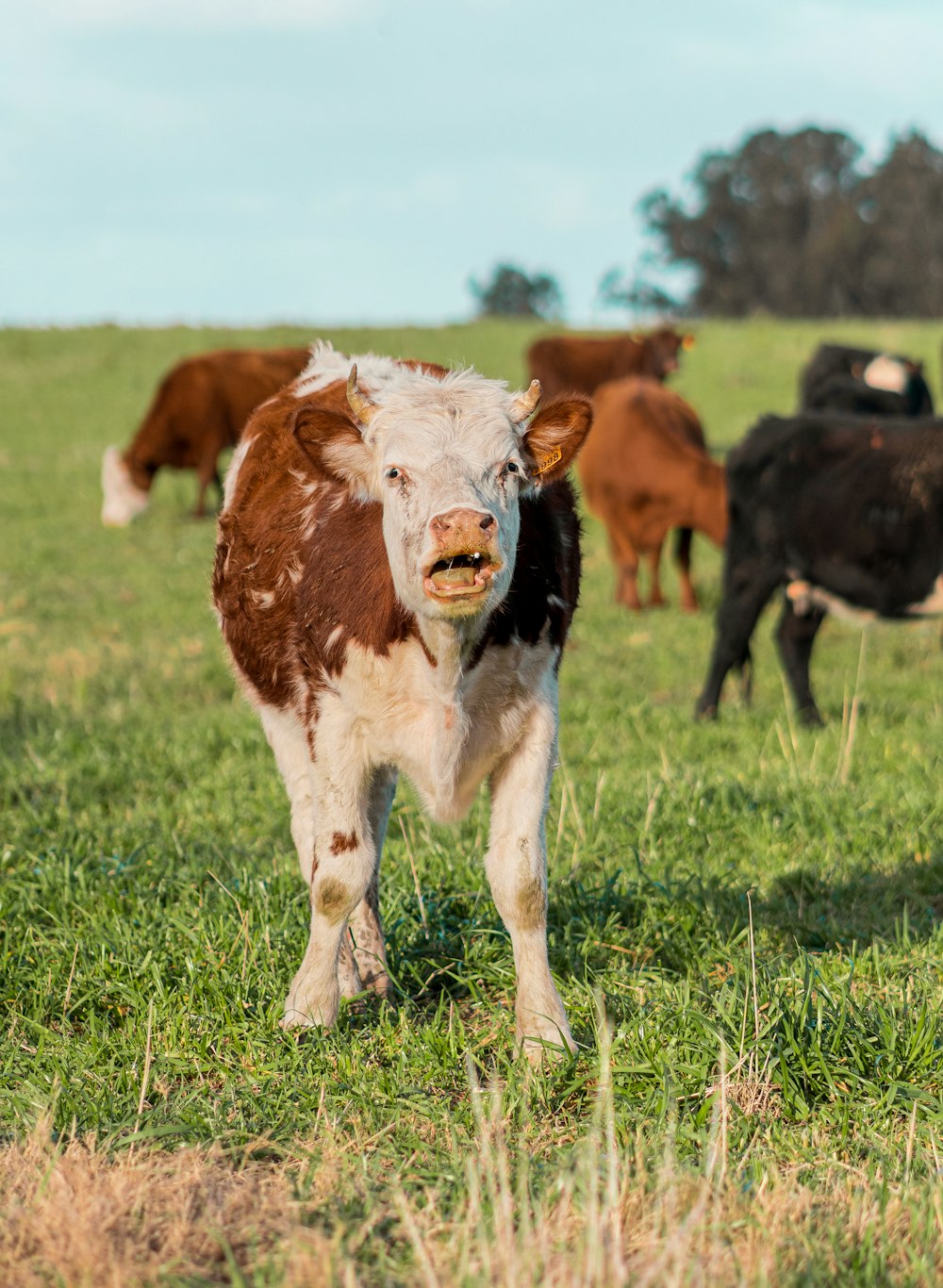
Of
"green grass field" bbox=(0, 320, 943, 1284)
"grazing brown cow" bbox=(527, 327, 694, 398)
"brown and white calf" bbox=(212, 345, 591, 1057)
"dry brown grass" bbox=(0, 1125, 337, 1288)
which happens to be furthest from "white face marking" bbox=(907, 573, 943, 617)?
"grazing brown cow" bbox=(527, 327, 694, 398)

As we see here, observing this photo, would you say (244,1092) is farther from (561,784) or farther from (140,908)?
(561,784)

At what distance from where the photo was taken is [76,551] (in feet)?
53.6


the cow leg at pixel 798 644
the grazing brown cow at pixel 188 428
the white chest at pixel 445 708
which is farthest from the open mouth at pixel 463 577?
the grazing brown cow at pixel 188 428

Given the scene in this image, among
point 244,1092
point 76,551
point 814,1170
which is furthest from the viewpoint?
point 76,551

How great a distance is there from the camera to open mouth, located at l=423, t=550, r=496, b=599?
3326mm

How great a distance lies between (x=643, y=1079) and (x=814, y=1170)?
0.48 metres

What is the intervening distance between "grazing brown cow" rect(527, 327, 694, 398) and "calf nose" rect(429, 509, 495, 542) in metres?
18.5

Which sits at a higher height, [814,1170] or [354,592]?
[354,592]

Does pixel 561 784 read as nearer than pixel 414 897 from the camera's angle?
No

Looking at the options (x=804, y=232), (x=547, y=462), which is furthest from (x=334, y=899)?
(x=804, y=232)

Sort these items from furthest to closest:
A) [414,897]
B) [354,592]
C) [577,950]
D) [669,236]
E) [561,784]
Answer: [669,236] < [561,784] < [414,897] < [577,950] < [354,592]

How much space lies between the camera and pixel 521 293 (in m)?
83.8

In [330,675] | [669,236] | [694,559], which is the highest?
[669,236]

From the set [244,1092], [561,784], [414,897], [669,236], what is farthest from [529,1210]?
[669,236]
